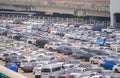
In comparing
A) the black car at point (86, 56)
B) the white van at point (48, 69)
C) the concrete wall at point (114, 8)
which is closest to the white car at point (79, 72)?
the white van at point (48, 69)

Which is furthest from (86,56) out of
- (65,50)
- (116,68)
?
(116,68)

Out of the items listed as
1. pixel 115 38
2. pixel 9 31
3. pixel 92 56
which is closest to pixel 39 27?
pixel 9 31

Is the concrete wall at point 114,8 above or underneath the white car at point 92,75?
above

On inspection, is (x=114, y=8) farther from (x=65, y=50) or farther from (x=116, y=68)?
(x=116, y=68)

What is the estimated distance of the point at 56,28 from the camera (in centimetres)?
3216

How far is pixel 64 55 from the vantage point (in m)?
21.4

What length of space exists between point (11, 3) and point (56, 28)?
1804 centimetres

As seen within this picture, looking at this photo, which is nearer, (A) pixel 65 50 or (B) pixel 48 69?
(B) pixel 48 69

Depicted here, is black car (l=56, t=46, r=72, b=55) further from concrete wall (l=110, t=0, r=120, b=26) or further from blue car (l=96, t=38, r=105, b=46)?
concrete wall (l=110, t=0, r=120, b=26)

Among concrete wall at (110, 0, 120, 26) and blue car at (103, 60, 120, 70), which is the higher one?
concrete wall at (110, 0, 120, 26)

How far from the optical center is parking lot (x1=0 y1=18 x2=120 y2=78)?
15789 mm

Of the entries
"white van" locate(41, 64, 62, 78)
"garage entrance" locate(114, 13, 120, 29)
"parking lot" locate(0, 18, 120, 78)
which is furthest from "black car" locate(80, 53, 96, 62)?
"garage entrance" locate(114, 13, 120, 29)

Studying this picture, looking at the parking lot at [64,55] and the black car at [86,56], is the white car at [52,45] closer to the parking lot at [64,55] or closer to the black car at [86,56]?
the parking lot at [64,55]

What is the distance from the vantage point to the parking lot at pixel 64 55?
15789 millimetres
